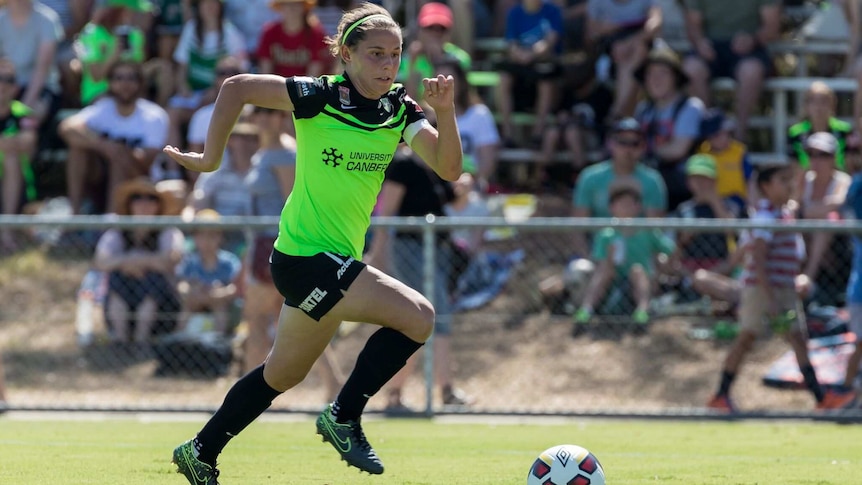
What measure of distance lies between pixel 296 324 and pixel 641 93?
391 inches

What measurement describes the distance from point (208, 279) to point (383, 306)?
631 centimetres

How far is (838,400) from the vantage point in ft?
36.1

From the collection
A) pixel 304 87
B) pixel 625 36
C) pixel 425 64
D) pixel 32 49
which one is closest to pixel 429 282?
pixel 425 64

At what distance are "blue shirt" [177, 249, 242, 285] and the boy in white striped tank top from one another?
14.1 ft

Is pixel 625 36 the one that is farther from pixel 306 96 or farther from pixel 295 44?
pixel 306 96

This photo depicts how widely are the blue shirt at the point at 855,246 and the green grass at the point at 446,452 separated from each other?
1108 millimetres

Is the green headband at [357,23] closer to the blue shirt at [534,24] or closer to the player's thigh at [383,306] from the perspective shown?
the player's thigh at [383,306]

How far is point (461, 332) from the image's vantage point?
42.5 ft

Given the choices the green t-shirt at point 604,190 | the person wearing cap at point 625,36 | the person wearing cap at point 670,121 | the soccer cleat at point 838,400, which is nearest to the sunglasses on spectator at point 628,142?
the green t-shirt at point 604,190

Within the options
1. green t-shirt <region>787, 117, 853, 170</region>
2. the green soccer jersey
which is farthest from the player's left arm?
green t-shirt <region>787, 117, 853, 170</region>

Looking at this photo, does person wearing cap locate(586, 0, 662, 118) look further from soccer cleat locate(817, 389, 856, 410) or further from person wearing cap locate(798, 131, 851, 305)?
soccer cleat locate(817, 389, 856, 410)

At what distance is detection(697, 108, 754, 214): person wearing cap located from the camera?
13.8m

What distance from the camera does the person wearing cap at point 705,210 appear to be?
12.2 meters

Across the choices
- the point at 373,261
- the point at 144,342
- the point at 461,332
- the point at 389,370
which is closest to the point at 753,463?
the point at 389,370
